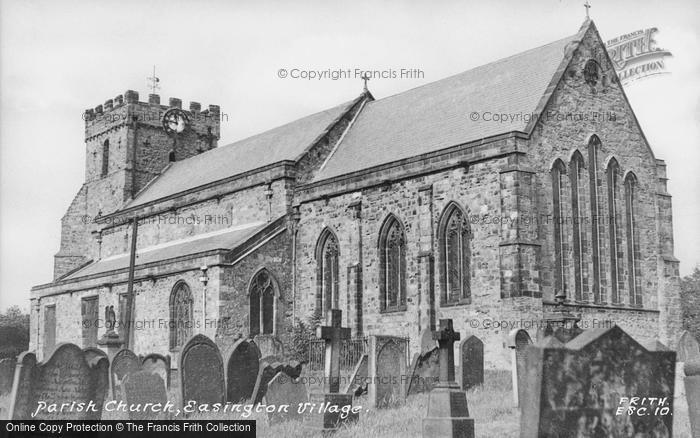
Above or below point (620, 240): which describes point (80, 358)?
below

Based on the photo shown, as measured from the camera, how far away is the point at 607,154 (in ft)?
99.3

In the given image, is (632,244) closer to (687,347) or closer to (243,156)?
(687,347)

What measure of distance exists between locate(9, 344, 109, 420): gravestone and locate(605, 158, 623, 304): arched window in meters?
18.7

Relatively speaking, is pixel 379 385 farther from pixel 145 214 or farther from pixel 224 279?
pixel 145 214

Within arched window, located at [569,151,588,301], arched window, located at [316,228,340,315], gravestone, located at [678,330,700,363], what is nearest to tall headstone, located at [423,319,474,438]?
gravestone, located at [678,330,700,363]

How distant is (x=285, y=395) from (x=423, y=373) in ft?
13.9

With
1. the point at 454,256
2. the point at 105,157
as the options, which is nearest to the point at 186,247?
the point at 454,256

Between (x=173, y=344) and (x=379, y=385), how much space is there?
17433 millimetres

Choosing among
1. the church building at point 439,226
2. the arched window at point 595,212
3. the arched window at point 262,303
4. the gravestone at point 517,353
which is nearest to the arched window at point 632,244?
the church building at point 439,226

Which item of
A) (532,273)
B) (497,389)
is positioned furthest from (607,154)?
(497,389)

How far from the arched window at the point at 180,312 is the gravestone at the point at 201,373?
16.7 meters

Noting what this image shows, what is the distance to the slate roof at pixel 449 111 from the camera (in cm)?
3030

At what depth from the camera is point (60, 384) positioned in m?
14.3

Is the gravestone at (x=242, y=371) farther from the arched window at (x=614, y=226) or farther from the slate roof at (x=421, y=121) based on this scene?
the arched window at (x=614, y=226)
